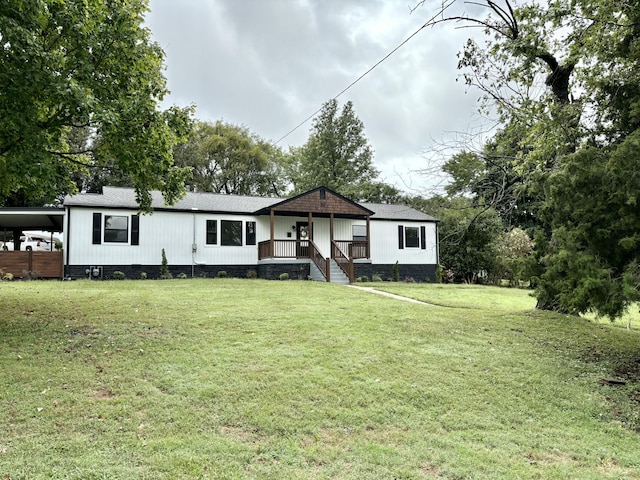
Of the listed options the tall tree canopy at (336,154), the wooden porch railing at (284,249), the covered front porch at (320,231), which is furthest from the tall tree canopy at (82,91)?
the tall tree canopy at (336,154)

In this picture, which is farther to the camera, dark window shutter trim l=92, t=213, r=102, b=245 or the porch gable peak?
the porch gable peak

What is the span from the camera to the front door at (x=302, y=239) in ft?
63.3

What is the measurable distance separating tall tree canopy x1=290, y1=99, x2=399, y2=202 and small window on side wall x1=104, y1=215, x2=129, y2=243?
74.5 ft

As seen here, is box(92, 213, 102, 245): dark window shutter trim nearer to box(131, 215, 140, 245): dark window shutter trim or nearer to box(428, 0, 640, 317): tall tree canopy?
box(131, 215, 140, 245): dark window shutter trim

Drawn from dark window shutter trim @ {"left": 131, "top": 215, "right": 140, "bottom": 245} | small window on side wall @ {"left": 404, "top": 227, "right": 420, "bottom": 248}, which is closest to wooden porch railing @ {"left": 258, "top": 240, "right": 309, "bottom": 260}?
dark window shutter trim @ {"left": 131, "top": 215, "right": 140, "bottom": 245}

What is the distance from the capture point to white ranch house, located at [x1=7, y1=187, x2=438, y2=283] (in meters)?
16.7

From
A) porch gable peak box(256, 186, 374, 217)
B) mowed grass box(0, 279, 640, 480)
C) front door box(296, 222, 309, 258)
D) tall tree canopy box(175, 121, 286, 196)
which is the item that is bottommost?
mowed grass box(0, 279, 640, 480)

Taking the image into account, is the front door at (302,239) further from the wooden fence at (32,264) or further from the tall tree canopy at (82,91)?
the tall tree canopy at (82,91)

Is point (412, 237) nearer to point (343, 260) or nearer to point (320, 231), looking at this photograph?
point (320, 231)

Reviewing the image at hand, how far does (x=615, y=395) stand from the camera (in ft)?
17.2

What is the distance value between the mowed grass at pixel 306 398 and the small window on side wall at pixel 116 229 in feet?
29.6

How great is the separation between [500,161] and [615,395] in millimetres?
5797

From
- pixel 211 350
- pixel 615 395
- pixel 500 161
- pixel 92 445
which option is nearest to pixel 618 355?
pixel 615 395

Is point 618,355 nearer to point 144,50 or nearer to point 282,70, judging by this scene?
point 144,50
